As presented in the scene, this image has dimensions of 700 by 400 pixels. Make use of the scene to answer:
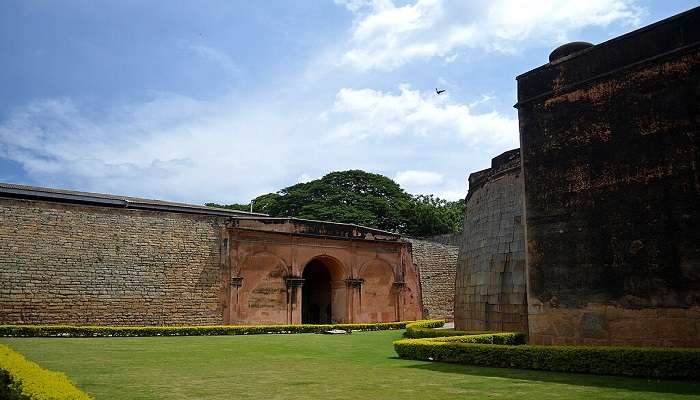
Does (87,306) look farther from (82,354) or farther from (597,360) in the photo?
(597,360)

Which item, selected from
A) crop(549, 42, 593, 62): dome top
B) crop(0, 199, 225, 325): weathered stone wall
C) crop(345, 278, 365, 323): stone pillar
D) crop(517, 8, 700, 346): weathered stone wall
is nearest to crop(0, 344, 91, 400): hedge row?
crop(517, 8, 700, 346): weathered stone wall

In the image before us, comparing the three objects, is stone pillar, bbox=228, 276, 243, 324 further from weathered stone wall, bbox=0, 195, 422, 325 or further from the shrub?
the shrub

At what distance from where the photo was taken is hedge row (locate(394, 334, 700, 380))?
8383mm

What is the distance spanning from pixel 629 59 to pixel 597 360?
5874mm

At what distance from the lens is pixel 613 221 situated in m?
10.8

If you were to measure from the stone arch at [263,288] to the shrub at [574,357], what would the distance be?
49.2 ft

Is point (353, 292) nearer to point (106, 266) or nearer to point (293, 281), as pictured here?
point (293, 281)

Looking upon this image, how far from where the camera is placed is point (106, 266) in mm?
22359

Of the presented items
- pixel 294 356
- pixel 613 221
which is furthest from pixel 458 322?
pixel 613 221

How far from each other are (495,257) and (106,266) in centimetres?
1542

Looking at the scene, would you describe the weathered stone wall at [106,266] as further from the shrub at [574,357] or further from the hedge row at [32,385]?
the hedge row at [32,385]

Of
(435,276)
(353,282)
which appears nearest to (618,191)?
(353,282)

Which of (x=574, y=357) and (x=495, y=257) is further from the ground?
(x=495, y=257)

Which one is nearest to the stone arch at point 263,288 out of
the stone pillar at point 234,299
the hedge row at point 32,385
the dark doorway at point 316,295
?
the stone pillar at point 234,299
